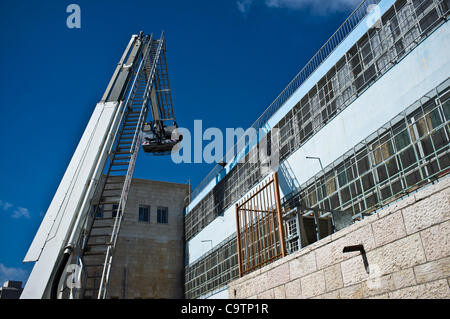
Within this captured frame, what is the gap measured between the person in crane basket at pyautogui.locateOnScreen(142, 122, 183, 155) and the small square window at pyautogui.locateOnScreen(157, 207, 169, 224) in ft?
29.9

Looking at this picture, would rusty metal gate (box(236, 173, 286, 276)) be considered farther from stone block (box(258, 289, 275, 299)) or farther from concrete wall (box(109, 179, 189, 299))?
concrete wall (box(109, 179, 189, 299))

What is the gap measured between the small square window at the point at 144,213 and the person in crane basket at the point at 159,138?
28.9 feet

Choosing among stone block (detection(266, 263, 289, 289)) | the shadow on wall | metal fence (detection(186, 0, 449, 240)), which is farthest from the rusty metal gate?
metal fence (detection(186, 0, 449, 240))

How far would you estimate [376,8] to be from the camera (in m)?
14.5

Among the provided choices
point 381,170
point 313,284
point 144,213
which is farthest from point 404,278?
point 144,213

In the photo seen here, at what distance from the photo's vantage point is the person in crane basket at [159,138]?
2433cm

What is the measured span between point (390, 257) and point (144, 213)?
28.2m

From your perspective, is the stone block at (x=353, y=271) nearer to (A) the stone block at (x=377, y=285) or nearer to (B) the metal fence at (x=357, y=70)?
(A) the stone block at (x=377, y=285)

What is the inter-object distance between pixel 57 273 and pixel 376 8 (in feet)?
44.5

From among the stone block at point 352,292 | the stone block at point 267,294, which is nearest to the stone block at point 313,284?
the stone block at point 352,292

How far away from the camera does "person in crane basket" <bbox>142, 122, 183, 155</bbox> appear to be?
2433cm

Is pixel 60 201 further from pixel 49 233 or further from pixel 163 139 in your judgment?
pixel 163 139

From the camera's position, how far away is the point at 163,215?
32.9 m

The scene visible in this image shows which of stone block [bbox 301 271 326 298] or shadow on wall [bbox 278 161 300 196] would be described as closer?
stone block [bbox 301 271 326 298]
